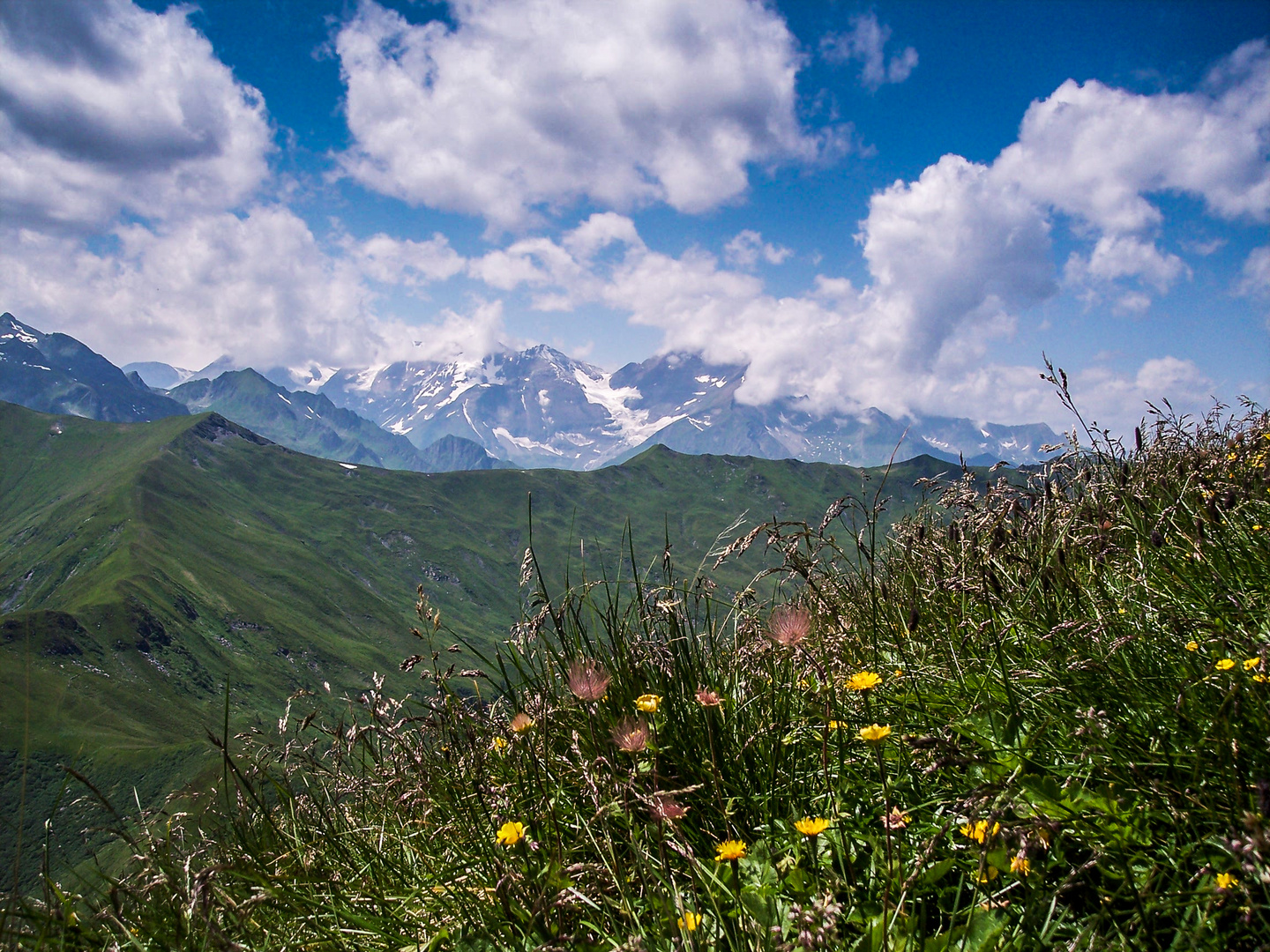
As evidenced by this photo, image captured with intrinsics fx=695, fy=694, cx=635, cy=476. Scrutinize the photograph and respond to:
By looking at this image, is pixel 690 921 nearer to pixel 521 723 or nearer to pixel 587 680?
pixel 587 680

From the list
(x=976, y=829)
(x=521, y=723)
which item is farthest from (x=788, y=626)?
(x=521, y=723)

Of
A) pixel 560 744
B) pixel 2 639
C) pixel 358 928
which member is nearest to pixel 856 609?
pixel 560 744

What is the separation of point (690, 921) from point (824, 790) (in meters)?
0.90

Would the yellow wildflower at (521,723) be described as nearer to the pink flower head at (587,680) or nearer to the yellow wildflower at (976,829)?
the pink flower head at (587,680)

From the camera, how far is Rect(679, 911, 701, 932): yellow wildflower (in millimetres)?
2164

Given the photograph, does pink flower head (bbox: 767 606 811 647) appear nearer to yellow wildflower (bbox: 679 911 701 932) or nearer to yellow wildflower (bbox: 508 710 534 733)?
yellow wildflower (bbox: 679 911 701 932)

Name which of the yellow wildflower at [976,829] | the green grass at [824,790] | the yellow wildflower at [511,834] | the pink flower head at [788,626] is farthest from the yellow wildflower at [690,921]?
the pink flower head at [788,626]

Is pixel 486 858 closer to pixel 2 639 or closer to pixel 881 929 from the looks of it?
pixel 881 929

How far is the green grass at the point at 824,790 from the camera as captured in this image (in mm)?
2133

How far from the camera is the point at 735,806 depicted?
3057mm

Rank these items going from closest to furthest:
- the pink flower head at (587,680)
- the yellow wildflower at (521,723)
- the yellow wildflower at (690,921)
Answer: the yellow wildflower at (690,921) < the pink flower head at (587,680) < the yellow wildflower at (521,723)

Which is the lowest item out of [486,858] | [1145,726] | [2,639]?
[2,639]

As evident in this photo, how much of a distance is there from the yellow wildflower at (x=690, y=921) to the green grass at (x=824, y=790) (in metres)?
0.02

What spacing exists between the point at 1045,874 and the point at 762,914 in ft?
2.87
